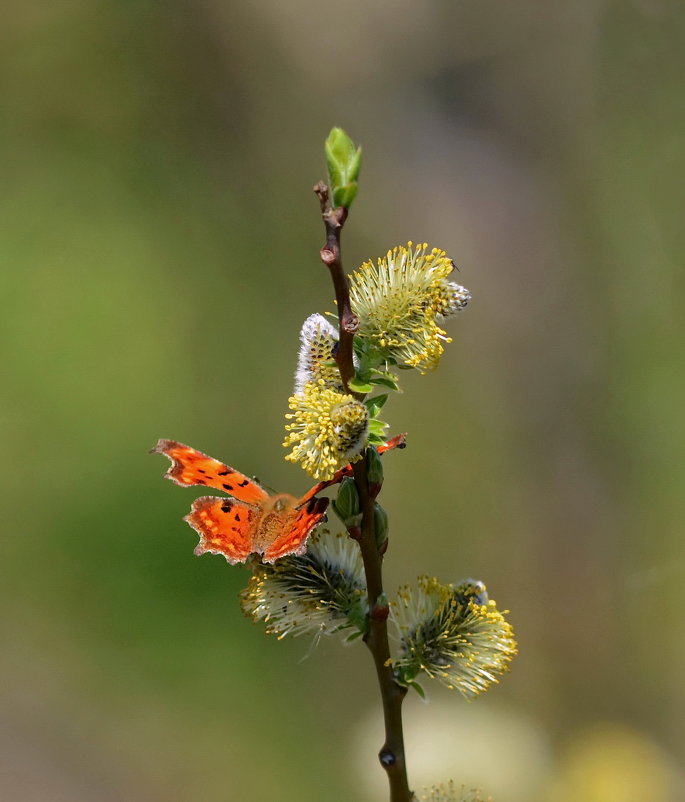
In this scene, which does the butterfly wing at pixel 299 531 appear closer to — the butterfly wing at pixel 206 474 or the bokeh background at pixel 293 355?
the butterfly wing at pixel 206 474

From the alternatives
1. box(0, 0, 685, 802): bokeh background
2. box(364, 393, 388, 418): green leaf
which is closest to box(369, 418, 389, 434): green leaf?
box(364, 393, 388, 418): green leaf

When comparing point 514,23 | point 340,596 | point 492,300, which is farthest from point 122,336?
point 340,596

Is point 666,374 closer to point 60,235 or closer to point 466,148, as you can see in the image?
point 466,148

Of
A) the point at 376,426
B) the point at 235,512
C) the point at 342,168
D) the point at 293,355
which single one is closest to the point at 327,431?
the point at 376,426

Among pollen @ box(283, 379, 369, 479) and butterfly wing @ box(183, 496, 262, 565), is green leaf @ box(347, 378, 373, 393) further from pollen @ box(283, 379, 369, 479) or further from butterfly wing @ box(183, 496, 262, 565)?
butterfly wing @ box(183, 496, 262, 565)

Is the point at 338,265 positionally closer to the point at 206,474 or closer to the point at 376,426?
the point at 376,426

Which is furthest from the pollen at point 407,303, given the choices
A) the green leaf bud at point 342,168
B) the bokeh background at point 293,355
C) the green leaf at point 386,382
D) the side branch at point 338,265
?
the bokeh background at point 293,355
